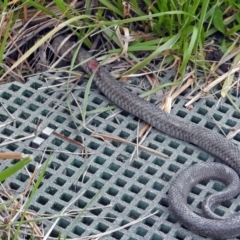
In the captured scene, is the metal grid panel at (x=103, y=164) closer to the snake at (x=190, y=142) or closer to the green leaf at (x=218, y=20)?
the snake at (x=190, y=142)

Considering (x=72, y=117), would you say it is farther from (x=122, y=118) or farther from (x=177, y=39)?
(x=177, y=39)

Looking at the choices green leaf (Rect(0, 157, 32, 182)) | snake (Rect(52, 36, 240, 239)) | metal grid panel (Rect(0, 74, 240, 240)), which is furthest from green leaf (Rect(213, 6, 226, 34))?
green leaf (Rect(0, 157, 32, 182))

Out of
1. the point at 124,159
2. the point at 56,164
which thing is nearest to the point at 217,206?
the point at 124,159

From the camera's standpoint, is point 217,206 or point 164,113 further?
point 164,113

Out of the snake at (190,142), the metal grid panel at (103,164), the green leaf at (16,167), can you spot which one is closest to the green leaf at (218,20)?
the metal grid panel at (103,164)

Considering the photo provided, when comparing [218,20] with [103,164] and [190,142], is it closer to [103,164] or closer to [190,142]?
[190,142]

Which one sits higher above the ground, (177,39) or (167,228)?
(177,39)
